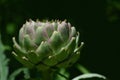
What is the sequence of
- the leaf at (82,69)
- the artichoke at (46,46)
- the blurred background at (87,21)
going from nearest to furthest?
the artichoke at (46,46) < the leaf at (82,69) < the blurred background at (87,21)

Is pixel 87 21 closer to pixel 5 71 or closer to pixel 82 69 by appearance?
pixel 82 69

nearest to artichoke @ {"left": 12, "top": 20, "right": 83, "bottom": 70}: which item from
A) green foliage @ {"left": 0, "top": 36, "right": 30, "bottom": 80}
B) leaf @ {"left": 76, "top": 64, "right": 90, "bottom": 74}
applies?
green foliage @ {"left": 0, "top": 36, "right": 30, "bottom": 80}

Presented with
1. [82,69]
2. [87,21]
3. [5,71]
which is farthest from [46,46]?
[87,21]

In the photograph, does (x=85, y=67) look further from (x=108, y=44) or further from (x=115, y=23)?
(x=115, y=23)

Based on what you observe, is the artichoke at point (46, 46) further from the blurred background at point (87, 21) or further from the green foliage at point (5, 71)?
the blurred background at point (87, 21)

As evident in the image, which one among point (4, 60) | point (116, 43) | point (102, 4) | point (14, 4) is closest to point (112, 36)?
point (116, 43)

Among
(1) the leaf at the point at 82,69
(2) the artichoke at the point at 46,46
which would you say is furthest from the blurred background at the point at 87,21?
(2) the artichoke at the point at 46,46
